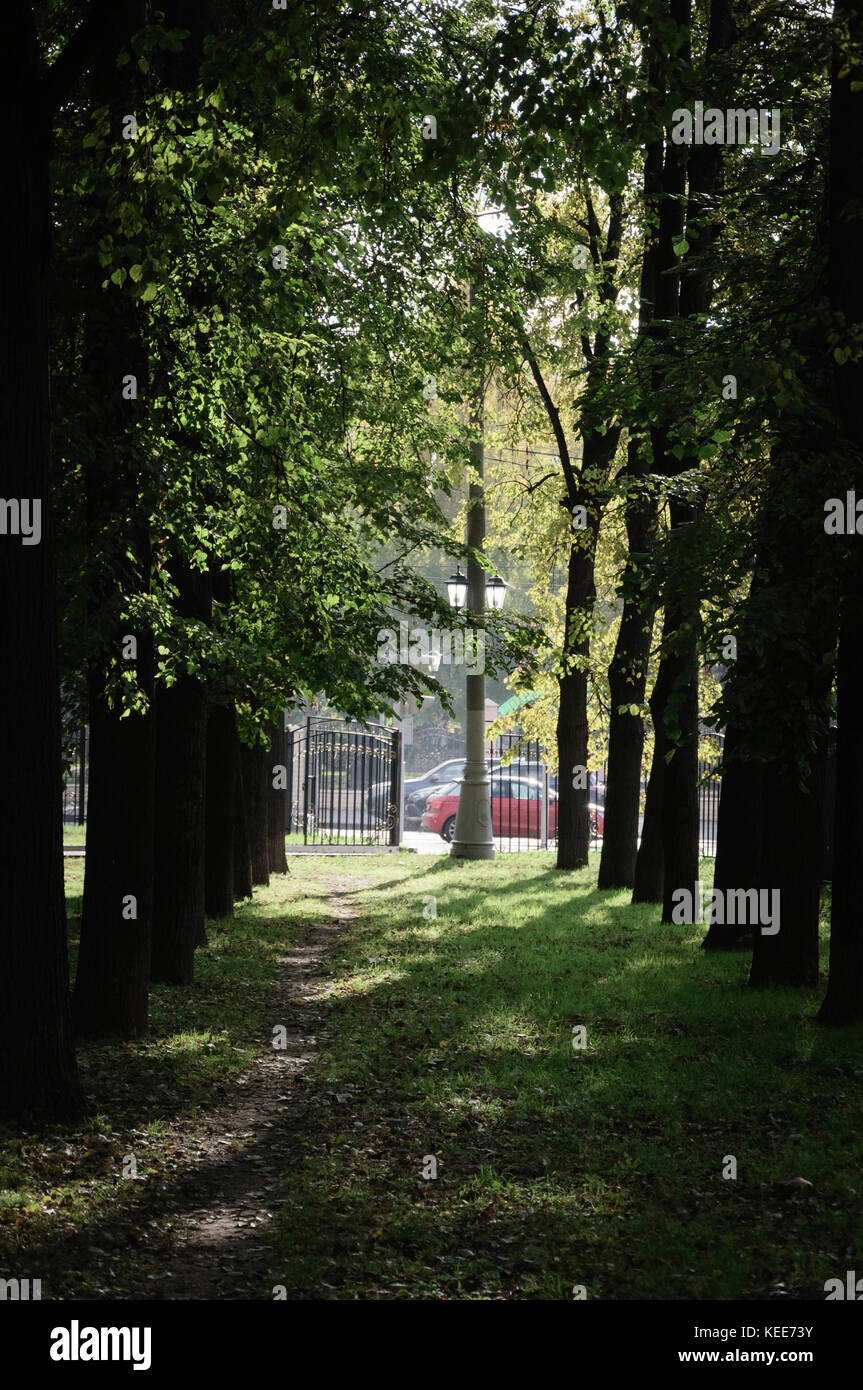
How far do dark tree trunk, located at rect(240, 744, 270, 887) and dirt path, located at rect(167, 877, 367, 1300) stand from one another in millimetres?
5851

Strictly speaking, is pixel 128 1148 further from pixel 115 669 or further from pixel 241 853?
pixel 241 853

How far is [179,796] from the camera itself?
991cm

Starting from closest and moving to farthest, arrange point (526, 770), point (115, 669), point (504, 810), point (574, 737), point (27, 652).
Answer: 1. point (27, 652)
2. point (115, 669)
3. point (574, 737)
4. point (504, 810)
5. point (526, 770)

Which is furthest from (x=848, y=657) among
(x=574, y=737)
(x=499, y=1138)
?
(x=574, y=737)

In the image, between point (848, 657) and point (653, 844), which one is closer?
point (848, 657)

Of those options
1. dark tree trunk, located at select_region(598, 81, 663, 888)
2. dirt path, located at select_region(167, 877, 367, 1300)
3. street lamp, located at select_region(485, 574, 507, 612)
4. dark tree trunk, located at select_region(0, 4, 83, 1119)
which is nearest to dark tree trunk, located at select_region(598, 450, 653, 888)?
dark tree trunk, located at select_region(598, 81, 663, 888)

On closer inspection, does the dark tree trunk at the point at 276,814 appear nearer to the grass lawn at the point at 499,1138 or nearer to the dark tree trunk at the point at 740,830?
the grass lawn at the point at 499,1138

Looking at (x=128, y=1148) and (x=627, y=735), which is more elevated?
(x=627, y=735)

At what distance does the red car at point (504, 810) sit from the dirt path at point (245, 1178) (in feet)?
57.0

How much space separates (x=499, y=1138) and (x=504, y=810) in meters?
22.2

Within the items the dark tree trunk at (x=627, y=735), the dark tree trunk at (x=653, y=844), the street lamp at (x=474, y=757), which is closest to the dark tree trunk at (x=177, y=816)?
the dark tree trunk at (x=653, y=844)

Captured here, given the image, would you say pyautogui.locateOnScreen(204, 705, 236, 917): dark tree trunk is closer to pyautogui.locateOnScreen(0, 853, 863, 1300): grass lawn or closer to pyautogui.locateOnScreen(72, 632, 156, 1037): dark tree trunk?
pyautogui.locateOnScreen(0, 853, 863, 1300): grass lawn

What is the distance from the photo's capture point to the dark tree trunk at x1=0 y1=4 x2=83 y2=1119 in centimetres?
611

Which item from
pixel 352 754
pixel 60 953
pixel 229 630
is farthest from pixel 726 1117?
pixel 352 754
